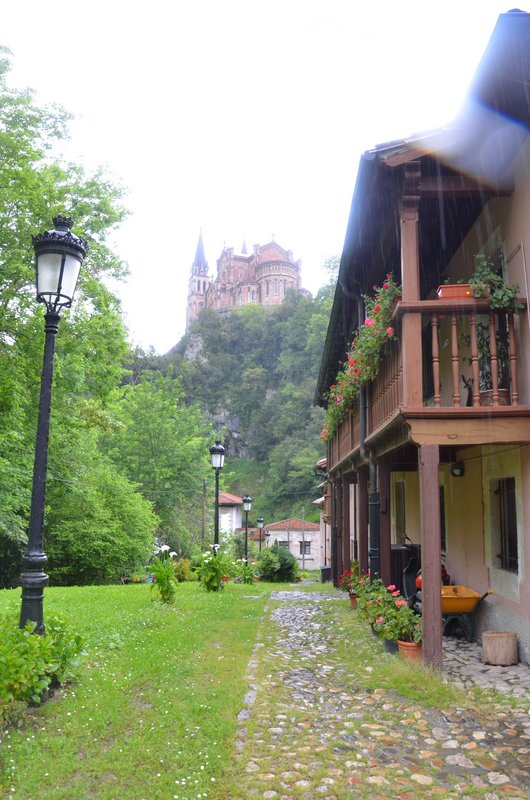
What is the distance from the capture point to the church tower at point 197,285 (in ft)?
416

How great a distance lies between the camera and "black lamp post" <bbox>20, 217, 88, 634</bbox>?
187 inches

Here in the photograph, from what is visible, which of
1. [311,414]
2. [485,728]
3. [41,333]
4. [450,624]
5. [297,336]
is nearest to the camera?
[485,728]

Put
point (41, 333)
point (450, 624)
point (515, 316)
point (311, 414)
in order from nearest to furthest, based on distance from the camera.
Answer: point (515, 316)
point (450, 624)
point (41, 333)
point (311, 414)

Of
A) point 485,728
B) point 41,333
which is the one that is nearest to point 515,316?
point 485,728

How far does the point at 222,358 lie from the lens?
3174 inches

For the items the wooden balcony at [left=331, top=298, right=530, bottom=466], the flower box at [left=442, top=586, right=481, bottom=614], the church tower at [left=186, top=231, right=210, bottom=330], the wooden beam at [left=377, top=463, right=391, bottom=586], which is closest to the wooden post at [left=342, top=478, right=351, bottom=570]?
the wooden beam at [left=377, top=463, right=391, bottom=586]

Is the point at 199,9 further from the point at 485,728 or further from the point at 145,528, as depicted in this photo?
the point at 145,528

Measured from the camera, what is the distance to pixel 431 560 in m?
5.85

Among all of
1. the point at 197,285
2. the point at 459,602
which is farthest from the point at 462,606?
the point at 197,285

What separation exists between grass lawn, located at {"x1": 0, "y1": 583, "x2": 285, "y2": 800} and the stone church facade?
9009 centimetres

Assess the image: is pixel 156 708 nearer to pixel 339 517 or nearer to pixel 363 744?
pixel 363 744

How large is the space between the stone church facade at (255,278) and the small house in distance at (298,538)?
50.9m

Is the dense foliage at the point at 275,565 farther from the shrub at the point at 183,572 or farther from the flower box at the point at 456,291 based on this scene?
the flower box at the point at 456,291

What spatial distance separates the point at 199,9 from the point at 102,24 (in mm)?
979
